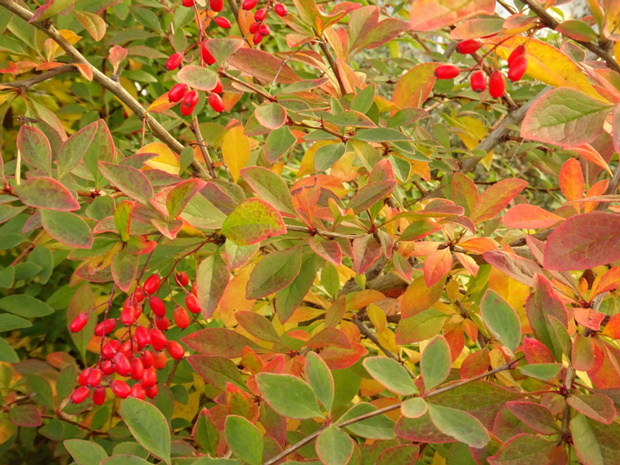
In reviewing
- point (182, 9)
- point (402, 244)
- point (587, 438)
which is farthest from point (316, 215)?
point (182, 9)

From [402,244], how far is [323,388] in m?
0.26

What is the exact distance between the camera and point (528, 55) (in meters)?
0.44

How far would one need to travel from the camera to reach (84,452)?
1.48 ft

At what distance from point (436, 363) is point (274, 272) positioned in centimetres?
19

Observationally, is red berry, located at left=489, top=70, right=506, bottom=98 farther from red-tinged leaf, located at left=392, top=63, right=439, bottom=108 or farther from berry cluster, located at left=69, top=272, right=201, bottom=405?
berry cluster, located at left=69, top=272, right=201, bottom=405

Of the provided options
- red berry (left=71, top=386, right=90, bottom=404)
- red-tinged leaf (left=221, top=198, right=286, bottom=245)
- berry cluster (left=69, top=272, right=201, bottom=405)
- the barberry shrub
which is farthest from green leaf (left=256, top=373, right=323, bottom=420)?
red berry (left=71, top=386, right=90, bottom=404)

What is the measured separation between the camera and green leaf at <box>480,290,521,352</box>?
423 millimetres

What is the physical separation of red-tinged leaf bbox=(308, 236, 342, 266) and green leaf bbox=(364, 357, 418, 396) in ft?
0.36

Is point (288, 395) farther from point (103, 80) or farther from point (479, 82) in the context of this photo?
point (103, 80)

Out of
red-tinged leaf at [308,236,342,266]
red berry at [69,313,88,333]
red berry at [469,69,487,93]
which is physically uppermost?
red berry at [469,69,487,93]

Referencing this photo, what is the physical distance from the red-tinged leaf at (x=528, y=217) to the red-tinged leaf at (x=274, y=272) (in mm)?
199

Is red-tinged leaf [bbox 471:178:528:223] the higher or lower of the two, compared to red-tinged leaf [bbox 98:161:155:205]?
lower

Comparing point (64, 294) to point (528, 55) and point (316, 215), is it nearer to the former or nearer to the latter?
point (316, 215)

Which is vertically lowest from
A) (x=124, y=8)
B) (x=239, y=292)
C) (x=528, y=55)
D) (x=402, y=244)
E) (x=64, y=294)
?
(x=64, y=294)
